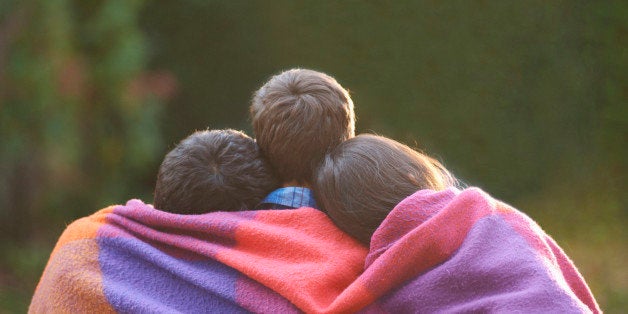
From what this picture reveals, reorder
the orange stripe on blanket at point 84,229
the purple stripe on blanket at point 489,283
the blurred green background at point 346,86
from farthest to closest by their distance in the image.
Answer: the blurred green background at point 346,86
the orange stripe on blanket at point 84,229
the purple stripe on blanket at point 489,283

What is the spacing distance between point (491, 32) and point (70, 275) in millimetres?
3034

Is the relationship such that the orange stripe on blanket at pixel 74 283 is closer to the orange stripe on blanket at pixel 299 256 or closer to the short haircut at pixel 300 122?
the orange stripe on blanket at pixel 299 256

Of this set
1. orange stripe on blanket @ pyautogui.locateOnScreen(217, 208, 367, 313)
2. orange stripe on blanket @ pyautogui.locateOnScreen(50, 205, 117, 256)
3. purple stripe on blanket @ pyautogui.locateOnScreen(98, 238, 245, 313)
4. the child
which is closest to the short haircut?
the child

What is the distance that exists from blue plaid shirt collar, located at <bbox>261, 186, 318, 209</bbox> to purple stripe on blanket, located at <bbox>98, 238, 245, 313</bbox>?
18 cm

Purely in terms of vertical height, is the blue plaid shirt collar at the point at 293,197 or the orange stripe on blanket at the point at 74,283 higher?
the blue plaid shirt collar at the point at 293,197

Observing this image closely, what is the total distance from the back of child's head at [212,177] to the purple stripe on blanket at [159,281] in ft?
0.39

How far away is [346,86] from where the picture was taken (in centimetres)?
398

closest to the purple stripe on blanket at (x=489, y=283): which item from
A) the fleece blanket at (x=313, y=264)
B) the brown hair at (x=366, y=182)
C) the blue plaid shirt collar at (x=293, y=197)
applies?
the fleece blanket at (x=313, y=264)

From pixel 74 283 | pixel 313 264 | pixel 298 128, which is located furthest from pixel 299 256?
pixel 74 283

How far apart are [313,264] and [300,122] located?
1.02 feet

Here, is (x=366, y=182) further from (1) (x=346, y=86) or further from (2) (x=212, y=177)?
(1) (x=346, y=86)

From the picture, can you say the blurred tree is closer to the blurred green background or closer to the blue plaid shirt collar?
the blurred green background

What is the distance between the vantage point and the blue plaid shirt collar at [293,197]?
150 centimetres

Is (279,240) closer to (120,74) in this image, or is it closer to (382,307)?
(382,307)
